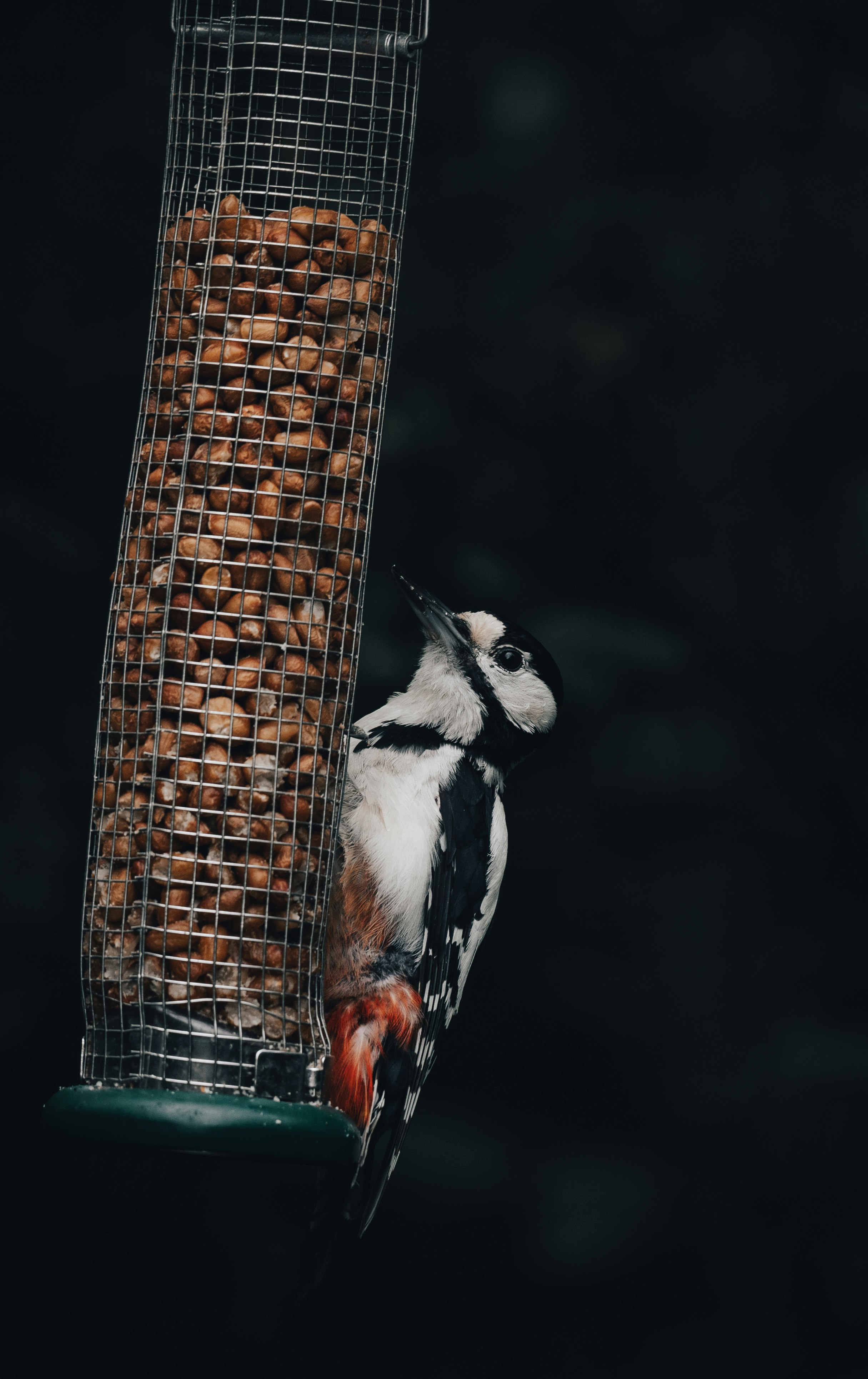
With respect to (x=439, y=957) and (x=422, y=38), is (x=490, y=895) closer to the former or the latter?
(x=439, y=957)

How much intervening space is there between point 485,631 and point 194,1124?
1736mm

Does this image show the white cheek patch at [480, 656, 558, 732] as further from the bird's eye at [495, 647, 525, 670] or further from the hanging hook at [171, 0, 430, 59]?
the hanging hook at [171, 0, 430, 59]

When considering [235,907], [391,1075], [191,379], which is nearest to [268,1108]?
[235,907]

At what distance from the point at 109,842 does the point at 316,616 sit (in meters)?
0.51

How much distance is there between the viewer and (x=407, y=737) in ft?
11.0

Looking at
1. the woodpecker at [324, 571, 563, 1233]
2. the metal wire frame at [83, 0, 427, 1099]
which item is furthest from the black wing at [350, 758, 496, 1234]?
the metal wire frame at [83, 0, 427, 1099]

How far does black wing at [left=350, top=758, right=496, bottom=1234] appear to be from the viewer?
9.91ft

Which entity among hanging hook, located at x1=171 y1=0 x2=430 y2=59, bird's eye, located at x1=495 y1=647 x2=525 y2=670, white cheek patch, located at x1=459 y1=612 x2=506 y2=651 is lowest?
bird's eye, located at x1=495 y1=647 x2=525 y2=670

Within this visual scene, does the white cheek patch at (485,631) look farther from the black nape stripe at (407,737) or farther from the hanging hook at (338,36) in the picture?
the hanging hook at (338,36)

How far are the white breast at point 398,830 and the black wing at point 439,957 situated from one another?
1.2 inches

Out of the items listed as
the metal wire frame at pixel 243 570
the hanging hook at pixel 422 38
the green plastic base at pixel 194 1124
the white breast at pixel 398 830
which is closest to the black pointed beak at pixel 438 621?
the white breast at pixel 398 830

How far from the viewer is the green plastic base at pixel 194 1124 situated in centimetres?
200

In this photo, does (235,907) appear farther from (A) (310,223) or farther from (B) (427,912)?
(A) (310,223)

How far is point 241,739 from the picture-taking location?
2311mm
